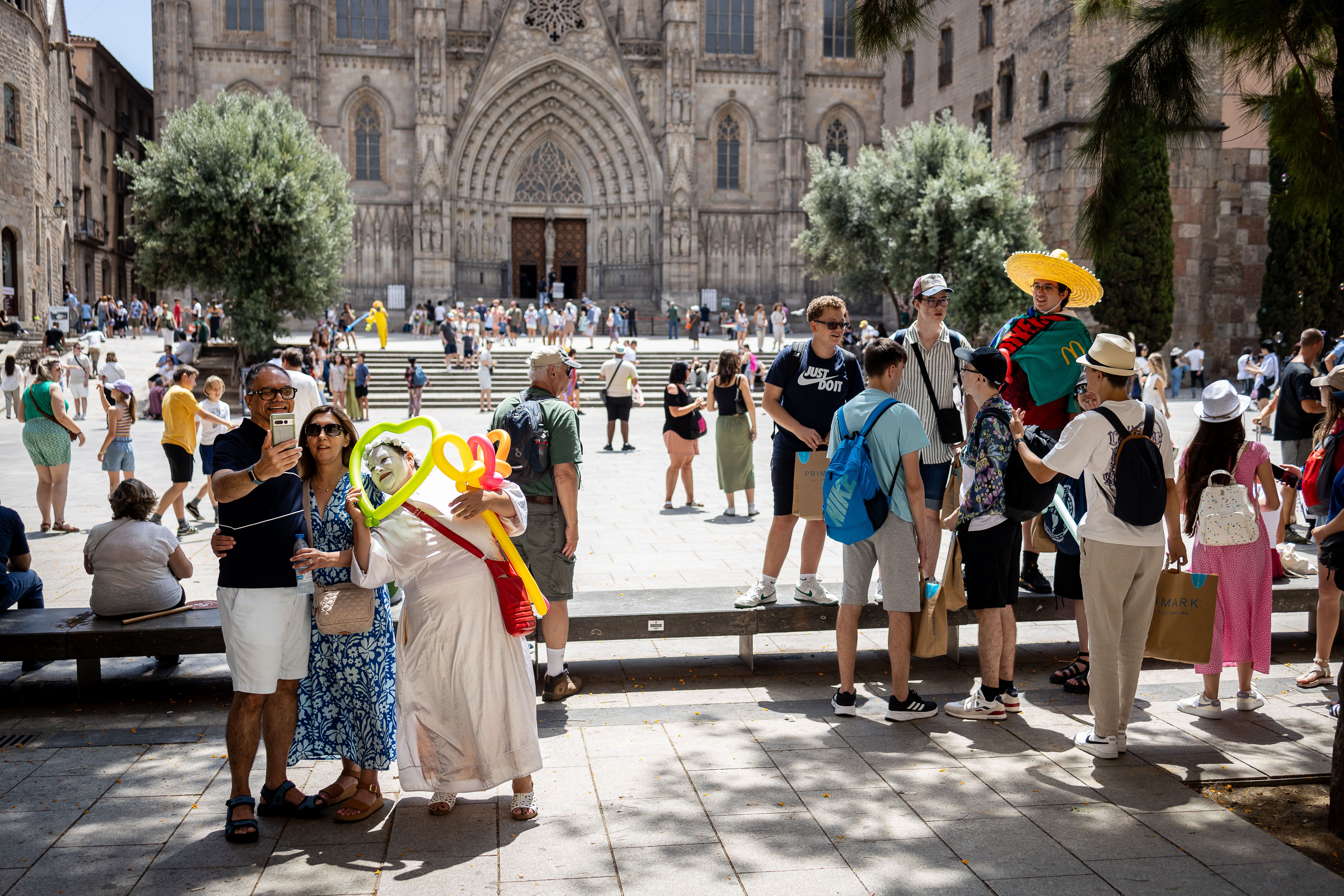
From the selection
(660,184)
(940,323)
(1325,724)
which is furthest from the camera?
(660,184)

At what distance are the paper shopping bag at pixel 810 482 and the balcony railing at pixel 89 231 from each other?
1672 inches

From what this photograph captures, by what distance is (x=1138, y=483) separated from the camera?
4.82 metres

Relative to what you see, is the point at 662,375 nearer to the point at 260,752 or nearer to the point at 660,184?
the point at 660,184

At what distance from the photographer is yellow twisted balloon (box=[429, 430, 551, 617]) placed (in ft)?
13.7

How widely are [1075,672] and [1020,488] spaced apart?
1355 millimetres

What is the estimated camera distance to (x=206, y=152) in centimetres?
2447

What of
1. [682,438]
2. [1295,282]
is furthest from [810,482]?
[1295,282]

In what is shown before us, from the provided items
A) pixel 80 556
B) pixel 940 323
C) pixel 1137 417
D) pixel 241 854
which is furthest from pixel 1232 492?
Result: pixel 80 556

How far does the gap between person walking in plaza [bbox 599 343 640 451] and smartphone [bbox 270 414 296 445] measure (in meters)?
12.8

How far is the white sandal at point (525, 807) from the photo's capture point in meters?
4.35

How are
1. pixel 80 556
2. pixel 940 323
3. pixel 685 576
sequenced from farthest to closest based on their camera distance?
pixel 80 556
pixel 685 576
pixel 940 323

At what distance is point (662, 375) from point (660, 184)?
553 inches

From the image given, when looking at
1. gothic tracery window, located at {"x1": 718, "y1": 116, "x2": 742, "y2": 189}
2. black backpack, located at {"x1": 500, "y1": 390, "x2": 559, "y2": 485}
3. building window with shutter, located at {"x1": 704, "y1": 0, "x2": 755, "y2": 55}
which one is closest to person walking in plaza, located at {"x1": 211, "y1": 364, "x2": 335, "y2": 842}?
black backpack, located at {"x1": 500, "y1": 390, "x2": 559, "y2": 485}

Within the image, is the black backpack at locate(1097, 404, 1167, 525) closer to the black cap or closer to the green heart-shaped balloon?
the black cap
